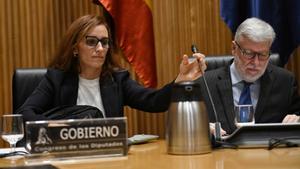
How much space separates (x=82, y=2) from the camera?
378cm

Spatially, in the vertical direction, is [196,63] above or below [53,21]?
below

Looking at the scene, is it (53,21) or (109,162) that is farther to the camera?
(53,21)

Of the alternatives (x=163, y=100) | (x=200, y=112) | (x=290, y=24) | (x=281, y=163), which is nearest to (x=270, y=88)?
(x=163, y=100)

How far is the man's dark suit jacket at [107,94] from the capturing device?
2.70 metres

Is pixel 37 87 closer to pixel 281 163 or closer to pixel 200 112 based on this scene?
pixel 200 112

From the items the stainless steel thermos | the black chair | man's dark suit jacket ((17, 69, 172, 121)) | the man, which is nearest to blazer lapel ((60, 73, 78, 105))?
man's dark suit jacket ((17, 69, 172, 121))

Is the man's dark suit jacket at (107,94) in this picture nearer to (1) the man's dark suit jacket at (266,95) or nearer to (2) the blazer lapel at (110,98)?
(2) the blazer lapel at (110,98)

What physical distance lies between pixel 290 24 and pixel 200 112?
2116 millimetres

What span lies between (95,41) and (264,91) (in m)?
1.02

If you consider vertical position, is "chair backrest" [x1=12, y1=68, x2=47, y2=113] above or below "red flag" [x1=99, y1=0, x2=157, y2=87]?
below

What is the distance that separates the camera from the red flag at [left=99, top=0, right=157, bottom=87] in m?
3.60

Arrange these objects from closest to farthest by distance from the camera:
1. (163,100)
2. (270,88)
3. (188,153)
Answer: (188,153) → (163,100) → (270,88)

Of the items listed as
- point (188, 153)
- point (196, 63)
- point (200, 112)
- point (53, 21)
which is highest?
point (53, 21)

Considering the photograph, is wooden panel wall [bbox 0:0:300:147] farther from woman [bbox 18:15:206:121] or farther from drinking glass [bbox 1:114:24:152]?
drinking glass [bbox 1:114:24:152]
